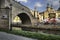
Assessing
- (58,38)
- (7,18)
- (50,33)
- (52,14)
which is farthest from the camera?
(7,18)

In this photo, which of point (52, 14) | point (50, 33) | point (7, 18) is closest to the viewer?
point (50, 33)

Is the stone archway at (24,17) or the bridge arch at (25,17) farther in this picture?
the stone archway at (24,17)

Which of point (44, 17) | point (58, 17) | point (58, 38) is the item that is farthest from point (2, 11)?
point (58, 38)

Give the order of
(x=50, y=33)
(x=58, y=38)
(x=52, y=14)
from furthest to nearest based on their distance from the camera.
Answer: (x=52, y=14)
(x=50, y=33)
(x=58, y=38)

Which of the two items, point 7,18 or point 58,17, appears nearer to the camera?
point 58,17

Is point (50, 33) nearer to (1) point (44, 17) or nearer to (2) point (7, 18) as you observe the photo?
(1) point (44, 17)

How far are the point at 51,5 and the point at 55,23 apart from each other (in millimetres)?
904

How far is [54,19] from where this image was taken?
10969mm

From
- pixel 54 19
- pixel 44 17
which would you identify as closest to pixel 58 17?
pixel 54 19

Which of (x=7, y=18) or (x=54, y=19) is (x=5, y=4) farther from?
(x=54, y=19)

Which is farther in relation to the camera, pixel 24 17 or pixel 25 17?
pixel 25 17

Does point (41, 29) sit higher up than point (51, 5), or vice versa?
→ point (51, 5)

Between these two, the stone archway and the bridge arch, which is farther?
the stone archway

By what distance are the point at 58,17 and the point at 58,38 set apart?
2260 mm
